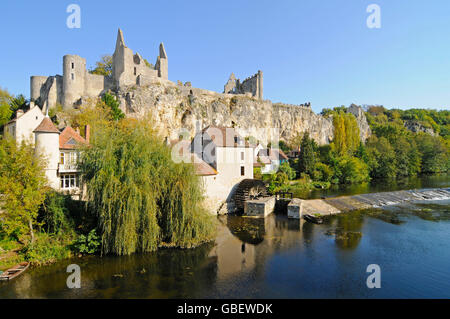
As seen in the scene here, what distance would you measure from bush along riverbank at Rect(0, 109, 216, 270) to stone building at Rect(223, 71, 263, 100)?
5280 centimetres

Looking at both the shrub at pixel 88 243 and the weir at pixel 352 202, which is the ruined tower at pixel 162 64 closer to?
the weir at pixel 352 202

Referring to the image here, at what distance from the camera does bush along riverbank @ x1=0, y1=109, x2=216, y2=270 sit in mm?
13453

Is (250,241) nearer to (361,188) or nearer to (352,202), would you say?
(352,202)

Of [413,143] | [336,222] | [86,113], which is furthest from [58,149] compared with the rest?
[413,143]

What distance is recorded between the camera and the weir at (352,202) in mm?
24292

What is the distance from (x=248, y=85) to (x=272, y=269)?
205 ft

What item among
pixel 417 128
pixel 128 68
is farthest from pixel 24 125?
pixel 417 128

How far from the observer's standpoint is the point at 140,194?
14.2m

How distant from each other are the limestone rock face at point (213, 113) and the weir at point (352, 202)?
71.8 ft

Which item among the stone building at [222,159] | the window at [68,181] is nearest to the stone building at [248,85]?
the stone building at [222,159]

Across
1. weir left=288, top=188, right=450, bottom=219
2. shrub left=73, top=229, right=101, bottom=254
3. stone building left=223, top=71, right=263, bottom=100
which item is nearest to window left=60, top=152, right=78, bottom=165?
shrub left=73, top=229, right=101, bottom=254
